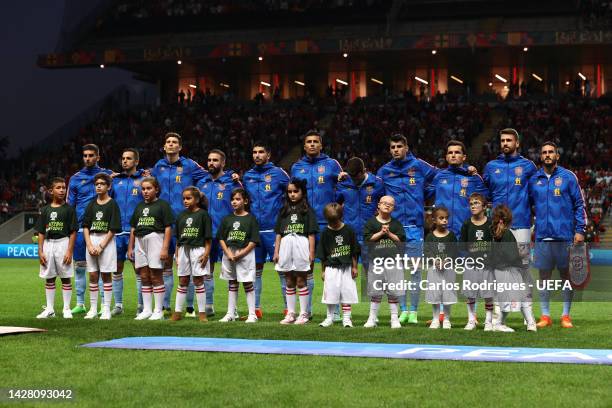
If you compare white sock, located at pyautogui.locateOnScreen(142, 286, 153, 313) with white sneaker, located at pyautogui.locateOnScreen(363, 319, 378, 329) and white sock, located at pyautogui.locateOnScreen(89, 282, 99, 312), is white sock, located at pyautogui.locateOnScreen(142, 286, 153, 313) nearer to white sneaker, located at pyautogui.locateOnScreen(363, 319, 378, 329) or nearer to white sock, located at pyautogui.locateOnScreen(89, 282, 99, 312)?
white sock, located at pyautogui.locateOnScreen(89, 282, 99, 312)

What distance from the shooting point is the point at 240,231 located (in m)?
11.3

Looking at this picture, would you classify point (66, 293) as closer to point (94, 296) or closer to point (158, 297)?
point (94, 296)

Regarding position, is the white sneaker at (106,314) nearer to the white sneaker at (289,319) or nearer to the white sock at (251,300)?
the white sock at (251,300)

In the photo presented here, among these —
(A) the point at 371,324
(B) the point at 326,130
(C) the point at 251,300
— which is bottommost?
(A) the point at 371,324

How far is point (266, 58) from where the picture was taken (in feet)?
153

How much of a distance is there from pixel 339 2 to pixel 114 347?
138ft

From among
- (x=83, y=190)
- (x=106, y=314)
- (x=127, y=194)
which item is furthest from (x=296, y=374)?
(x=83, y=190)

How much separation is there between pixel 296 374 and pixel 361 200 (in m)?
4.69

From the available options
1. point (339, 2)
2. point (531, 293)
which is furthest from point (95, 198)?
point (339, 2)

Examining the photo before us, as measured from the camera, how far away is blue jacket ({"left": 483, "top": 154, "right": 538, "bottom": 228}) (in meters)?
11.0

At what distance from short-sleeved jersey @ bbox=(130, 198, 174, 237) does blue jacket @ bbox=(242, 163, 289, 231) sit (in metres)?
1.10

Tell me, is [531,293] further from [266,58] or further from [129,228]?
[266,58]

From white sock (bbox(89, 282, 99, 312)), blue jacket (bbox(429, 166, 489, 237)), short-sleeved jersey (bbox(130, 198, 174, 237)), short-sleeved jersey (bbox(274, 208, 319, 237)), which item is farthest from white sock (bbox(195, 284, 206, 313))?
blue jacket (bbox(429, 166, 489, 237))

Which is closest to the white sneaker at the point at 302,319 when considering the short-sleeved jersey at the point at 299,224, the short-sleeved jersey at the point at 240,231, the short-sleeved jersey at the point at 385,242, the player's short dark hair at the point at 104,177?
the short-sleeved jersey at the point at 299,224
